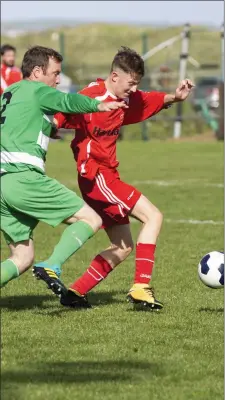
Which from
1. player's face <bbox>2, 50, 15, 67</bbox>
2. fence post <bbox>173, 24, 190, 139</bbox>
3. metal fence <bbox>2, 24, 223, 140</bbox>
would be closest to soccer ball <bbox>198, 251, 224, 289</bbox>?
player's face <bbox>2, 50, 15, 67</bbox>

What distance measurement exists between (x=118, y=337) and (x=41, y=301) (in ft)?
4.96

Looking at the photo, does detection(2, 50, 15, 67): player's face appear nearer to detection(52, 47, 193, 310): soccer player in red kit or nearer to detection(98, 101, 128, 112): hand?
detection(52, 47, 193, 310): soccer player in red kit

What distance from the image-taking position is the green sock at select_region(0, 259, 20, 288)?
6.58 m

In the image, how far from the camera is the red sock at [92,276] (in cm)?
759

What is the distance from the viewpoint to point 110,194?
24.5 feet

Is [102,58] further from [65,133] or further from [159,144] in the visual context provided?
[159,144]

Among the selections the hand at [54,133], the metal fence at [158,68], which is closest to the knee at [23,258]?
the hand at [54,133]

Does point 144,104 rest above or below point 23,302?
above

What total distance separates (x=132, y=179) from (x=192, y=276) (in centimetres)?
880

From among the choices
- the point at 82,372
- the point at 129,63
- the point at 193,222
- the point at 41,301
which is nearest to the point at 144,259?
the point at 41,301

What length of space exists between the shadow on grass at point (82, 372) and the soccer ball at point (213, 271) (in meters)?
1.86

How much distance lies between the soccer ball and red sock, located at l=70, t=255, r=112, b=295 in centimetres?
68

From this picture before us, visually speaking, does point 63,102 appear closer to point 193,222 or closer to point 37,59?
point 37,59

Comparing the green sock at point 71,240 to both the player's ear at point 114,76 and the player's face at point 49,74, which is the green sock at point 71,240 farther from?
the player's ear at point 114,76
